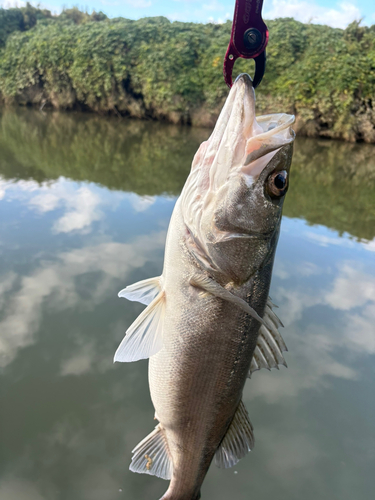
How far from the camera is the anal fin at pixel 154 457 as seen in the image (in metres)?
1.58

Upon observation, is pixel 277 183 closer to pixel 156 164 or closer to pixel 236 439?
pixel 236 439

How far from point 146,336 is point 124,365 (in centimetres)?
163

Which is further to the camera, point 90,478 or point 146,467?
point 90,478

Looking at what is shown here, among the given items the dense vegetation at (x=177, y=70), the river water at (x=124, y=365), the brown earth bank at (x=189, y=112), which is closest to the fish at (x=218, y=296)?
the river water at (x=124, y=365)

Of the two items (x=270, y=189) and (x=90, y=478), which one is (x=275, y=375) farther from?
(x=270, y=189)

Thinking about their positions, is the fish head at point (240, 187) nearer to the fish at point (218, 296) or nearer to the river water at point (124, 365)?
the fish at point (218, 296)

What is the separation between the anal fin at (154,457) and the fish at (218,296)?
0.05m

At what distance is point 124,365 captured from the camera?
2.94 metres

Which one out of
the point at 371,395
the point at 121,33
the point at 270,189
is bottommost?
the point at 371,395

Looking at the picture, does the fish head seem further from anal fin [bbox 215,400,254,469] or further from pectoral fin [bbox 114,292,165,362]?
anal fin [bbox 215,400,254,469]

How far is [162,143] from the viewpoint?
39.3ft

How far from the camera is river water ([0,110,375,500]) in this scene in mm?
2215

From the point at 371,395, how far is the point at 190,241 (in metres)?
2.34

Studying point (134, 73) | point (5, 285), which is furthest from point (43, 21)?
point (5, 285)
